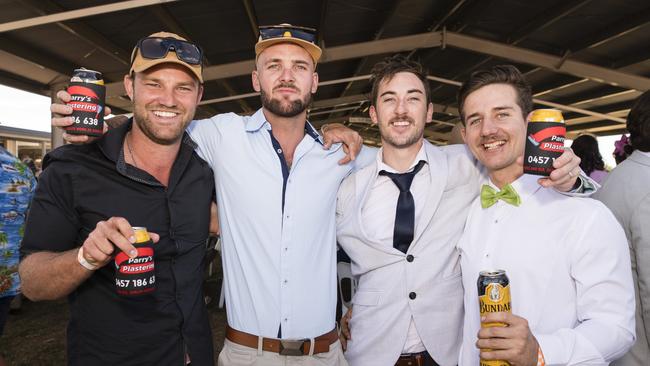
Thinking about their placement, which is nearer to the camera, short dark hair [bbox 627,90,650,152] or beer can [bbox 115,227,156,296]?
beer can [bbox 115,227,156,296]

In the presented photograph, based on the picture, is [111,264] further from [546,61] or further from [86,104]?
[546,61]

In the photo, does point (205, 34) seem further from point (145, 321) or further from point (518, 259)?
point (518, 259)

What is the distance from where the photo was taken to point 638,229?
215 cm

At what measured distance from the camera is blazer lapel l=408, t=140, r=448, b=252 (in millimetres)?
2215

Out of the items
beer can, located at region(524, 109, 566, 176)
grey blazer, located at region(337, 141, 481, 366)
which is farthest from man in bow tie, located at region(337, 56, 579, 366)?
beer can, located at region(524, 109, 566, 176)

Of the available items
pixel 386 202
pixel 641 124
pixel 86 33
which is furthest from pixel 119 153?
pixel 86 33

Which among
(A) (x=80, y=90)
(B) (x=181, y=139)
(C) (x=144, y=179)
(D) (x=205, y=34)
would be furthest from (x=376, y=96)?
(D) (x=205, y=34)

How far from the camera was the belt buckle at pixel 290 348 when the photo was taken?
2.16 m

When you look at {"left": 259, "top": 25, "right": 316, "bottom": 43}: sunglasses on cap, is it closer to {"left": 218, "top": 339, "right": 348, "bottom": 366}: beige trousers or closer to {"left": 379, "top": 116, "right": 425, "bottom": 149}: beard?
{"left": 379, "top": 116, "right": 425, "bottom": 149}: beard

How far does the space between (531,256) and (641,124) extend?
1211 millimetres

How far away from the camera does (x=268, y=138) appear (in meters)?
2.44

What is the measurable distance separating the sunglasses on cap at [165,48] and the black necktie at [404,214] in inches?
50.5

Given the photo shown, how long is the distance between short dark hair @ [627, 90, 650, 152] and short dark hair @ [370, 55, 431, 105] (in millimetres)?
1129

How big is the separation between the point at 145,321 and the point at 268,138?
3.66 feet
